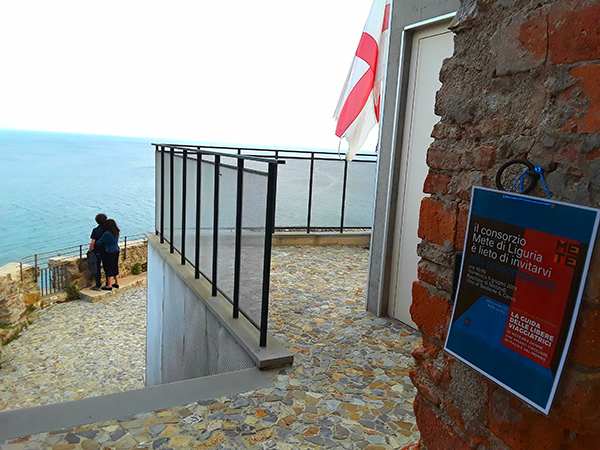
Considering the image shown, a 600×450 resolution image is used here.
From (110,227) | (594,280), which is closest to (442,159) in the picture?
(594,280)

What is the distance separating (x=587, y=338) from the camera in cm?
144

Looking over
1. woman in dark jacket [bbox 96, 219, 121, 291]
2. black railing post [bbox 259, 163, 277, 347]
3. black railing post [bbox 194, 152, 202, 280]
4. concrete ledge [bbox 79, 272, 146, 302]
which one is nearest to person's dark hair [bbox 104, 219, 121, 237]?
woman in dark jacket [bbox 96, 219, 121, 291]

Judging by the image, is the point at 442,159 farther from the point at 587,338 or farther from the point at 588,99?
the point at 587,338

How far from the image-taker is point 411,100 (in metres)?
4.58

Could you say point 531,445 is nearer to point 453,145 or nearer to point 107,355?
point 453,145

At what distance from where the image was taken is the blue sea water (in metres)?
59.0

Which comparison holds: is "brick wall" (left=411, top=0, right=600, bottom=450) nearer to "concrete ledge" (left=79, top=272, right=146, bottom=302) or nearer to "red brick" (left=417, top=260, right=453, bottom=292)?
"red brick" (left=417, top=260, right=453, bottom=292)

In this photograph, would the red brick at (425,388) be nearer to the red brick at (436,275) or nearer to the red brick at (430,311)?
the red brick at (430,311)

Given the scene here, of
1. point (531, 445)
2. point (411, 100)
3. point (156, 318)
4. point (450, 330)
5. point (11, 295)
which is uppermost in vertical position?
point (411, 100)

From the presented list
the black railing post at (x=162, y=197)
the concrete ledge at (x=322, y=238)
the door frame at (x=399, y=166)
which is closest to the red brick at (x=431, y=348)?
the door frame at (x=399, y=166)

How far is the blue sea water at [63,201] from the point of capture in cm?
5900

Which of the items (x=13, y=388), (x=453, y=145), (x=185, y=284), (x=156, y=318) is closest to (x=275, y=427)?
(x=453, y=145)

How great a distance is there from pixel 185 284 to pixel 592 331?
4.85m

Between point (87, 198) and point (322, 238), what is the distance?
3345 inches
